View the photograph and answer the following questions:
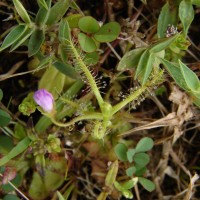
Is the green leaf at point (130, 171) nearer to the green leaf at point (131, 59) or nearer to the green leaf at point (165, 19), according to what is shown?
the green leaf at point (131, 59)

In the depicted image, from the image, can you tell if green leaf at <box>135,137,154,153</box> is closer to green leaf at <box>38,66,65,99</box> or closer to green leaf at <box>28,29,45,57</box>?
green leaf at <box>38,66,65,99</box>

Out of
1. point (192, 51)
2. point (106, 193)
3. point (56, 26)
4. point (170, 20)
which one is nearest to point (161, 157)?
point (106, 193)

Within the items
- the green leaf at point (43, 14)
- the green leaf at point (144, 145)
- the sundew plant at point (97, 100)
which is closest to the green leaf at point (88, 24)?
the sundew plant at point (97, 100)

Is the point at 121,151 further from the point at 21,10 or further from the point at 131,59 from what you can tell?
the point at 21,10

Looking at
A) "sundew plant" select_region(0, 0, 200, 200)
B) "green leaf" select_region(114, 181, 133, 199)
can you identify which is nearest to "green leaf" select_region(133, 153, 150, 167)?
"sundew plant" select_region(0, 0, 200, 200)

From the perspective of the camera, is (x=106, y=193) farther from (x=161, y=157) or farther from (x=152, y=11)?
(x=152, y=11)

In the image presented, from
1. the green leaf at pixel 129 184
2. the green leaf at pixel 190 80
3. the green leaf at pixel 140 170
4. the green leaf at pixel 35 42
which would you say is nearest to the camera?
the green leaf at pixel 190 80

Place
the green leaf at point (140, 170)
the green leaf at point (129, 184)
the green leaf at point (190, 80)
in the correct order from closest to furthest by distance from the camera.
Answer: the green leaf at point (190, 80), the green leaf at point (129, 184), the green leaf at point (140, 170)
